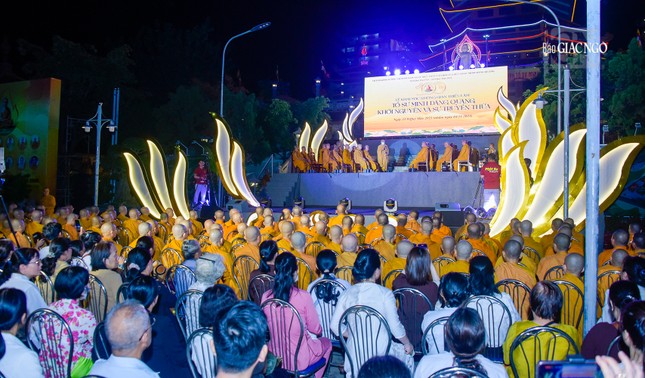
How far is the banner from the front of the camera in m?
25.0

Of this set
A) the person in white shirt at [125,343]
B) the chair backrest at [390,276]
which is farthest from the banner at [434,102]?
the person in white shirt at [125,343]

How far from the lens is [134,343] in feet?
9.46

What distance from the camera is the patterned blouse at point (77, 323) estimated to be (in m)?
4.16

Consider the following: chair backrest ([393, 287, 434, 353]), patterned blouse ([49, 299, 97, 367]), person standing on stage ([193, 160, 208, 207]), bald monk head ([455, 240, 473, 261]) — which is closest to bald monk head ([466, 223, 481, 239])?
bald monk head ([455, 240, 473, 261])

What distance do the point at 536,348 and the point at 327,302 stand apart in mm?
2263

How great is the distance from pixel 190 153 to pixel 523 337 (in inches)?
1093

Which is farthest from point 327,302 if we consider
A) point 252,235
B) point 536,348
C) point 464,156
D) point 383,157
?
point 383,157

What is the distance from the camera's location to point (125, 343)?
2857mm

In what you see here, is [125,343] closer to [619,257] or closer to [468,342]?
[468,342]

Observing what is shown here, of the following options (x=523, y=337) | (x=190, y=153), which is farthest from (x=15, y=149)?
(x=523, y=337)

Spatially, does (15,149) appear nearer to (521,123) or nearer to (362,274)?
(521,123)

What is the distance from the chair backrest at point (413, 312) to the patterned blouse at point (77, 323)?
105 inches

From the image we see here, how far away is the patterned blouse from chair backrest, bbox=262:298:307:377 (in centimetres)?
134

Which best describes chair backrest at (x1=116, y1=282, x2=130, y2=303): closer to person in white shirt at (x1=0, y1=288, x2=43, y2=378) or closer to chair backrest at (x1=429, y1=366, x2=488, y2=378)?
person in white shirt at (x1=0, y1=288, x2=43, y2=378)
